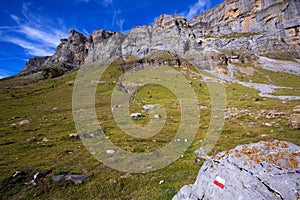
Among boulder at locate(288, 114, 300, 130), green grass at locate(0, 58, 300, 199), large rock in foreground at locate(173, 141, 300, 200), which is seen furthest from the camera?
boulder at locate(288, 114, 300, 130)

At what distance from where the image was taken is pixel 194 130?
57.1ft

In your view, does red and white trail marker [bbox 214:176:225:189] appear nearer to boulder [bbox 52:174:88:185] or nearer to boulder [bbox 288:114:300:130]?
boulder [bbox 52:174:88:185]

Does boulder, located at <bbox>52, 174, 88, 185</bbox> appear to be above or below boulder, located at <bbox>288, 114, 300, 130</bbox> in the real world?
above

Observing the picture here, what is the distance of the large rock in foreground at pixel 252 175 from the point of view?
4344mm

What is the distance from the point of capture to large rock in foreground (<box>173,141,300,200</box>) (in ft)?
14.3

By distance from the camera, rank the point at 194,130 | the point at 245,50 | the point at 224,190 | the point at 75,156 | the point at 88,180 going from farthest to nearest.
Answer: the point at 245,50 → the point at 194,130 → the point at 75,156 → the point at 88,180 → the point at 224,190

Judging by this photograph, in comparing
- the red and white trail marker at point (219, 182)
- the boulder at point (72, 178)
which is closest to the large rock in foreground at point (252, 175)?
the red and white trail marker at point (219, 182)

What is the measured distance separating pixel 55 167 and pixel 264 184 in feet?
36.7

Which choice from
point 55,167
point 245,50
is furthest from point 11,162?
point 245,50

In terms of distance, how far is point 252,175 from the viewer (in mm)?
4922

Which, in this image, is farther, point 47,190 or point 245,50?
point 245,50

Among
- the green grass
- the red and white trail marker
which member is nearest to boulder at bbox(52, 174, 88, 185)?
the green grass

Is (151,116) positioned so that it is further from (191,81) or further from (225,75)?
(225,75)

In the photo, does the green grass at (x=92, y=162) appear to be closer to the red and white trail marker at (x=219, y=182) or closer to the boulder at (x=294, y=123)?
the boulder at (x=294, y=123)
